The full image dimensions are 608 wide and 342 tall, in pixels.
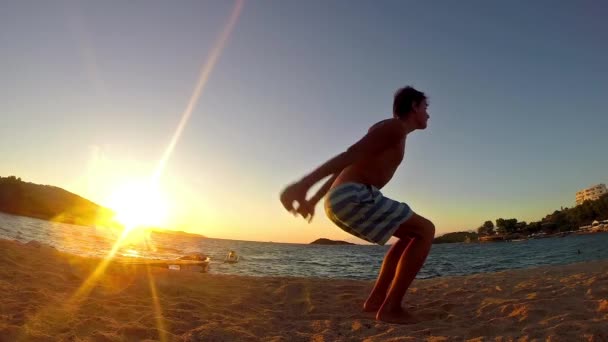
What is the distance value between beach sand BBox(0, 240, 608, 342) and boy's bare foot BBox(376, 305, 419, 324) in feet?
0.39

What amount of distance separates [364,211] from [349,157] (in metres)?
0.53

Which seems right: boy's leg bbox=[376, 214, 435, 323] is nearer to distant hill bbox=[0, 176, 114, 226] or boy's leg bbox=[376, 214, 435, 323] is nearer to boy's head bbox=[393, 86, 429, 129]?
boy's head bbox=[393, 86, 429, 129]

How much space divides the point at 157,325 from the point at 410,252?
2.74 m

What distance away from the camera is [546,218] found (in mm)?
133125

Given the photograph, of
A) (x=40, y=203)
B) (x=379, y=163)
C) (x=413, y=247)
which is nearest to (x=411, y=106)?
(x=379, y=163)

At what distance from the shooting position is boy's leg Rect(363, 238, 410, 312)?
4.24 meters

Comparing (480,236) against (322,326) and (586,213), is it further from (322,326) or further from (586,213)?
(322,326)

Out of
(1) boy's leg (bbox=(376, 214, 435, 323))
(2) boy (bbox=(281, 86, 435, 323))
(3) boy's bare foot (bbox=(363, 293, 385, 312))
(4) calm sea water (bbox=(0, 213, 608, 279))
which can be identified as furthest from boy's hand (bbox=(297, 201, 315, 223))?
(4) calm sea water (bbox=(0, 213, 608, 279))

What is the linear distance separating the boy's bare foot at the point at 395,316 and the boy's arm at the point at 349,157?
5.83 feet

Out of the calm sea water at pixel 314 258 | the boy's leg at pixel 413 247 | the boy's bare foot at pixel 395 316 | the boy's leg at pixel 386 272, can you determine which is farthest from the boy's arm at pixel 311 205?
the calm sea water at pixel 314 258

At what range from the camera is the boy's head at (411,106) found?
374cm

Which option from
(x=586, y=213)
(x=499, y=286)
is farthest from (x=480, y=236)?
(x=499, y=286)

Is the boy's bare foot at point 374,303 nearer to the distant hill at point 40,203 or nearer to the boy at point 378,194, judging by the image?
the boy at point 378,194

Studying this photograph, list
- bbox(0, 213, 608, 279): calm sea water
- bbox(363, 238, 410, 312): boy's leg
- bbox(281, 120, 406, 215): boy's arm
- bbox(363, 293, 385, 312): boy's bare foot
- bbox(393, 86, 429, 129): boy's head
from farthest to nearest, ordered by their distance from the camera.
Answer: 1. bbox(0, 213, 608, 279): calm sea water
2. bbox(363, 293, 385, 312): boy's bare foot
3. bbox(363, 238, 410, 312): boy's leg
4. bbox(393, 86, 429, 129): boy's head
5. bbox(281, 120, 406, 215): boy's arm
